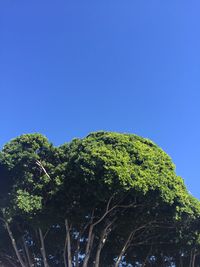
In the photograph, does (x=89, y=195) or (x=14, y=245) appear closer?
(x=89, y=195)

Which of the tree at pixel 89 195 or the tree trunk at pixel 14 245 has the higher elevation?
the tree at pixel 89 195

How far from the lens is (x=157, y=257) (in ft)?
104

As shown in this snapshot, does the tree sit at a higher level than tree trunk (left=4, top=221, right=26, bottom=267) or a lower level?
higher

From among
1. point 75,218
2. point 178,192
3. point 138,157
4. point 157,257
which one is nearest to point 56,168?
point 75,218

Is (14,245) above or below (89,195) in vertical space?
below

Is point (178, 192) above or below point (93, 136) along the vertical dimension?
below

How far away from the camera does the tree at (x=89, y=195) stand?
22.6 metres

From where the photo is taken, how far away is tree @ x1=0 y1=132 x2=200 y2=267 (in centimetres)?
2258

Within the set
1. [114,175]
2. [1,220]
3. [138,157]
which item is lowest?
[1,220]

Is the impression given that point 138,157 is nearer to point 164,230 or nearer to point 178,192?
point 178,192

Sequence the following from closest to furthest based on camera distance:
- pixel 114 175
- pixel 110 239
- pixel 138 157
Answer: pixel 114 175 < pixel 138 157 < pixel 110 239

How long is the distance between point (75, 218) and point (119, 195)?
2.94m

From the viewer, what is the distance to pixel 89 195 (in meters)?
23.2

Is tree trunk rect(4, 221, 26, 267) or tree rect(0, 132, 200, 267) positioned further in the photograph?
tree trunk rect(4, 221, 26, 267)
